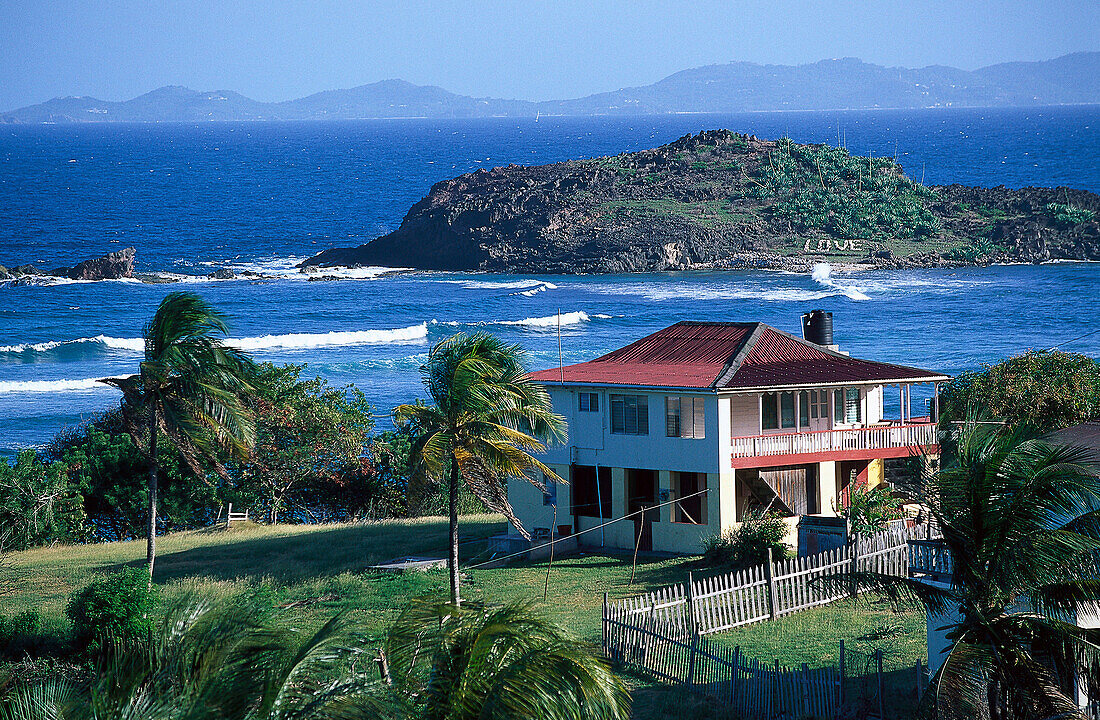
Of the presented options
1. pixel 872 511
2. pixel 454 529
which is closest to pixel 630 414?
pixel 872 511

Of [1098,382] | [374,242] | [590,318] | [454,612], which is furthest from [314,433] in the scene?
[374,242]

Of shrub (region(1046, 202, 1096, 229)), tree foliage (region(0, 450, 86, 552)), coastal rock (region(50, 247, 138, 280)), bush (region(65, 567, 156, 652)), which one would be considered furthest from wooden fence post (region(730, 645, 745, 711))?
shrub (region(1046, 202, 1096, 229))

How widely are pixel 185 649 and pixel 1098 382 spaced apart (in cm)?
3206

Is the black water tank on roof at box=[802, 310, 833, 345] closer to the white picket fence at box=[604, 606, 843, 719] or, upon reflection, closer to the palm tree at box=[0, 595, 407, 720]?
the white picket fence at box=[604, 606, 843, 719]

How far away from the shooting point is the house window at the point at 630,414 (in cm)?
3225

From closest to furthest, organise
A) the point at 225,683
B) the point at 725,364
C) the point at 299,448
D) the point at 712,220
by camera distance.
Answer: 1. the point at 225,683
2. the point at 725,364
3. the point at 299,448
4. the point at 712,220

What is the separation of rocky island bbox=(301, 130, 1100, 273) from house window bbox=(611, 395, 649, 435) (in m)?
88.7

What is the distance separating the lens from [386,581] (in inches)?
1120

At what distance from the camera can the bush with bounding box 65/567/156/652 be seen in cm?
2175

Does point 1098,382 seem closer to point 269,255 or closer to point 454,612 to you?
point 454,612

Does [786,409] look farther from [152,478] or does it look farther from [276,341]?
[276,341]

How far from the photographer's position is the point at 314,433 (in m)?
41.2

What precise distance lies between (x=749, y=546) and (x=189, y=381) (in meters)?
11.8

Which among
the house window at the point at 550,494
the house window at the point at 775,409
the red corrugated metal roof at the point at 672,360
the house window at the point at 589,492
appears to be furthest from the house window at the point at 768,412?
the house window at the point at 550,494
